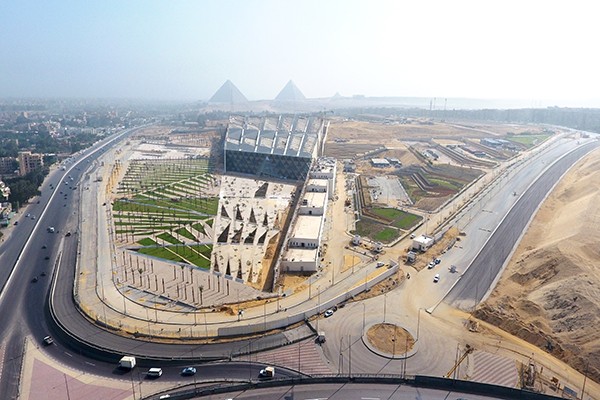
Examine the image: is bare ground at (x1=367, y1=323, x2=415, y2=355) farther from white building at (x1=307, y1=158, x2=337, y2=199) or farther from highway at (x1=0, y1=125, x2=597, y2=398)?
white building at (x1=307, y1=158, x2=337, y2=199)

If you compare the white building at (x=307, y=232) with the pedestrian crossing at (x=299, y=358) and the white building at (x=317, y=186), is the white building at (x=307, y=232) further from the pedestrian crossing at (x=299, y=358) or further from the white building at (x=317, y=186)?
the pedestrian crossing at (x=299, y=358)

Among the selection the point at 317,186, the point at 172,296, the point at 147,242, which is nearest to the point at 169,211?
the point at 147,242

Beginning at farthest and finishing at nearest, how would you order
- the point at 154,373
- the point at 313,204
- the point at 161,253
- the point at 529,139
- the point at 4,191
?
the point at 529,139, the point at 4,191, the point at 313,204, the point at 161,253, the point at 154,373

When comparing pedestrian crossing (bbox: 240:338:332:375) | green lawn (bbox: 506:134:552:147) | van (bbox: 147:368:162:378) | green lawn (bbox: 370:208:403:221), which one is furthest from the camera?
green lawn (bbox: 506:134:552:147)

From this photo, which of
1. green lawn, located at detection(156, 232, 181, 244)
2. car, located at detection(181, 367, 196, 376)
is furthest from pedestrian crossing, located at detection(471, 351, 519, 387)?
green lawn, located at detection(156, 232, 181, 244)

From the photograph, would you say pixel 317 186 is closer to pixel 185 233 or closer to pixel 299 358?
pixel 185 233

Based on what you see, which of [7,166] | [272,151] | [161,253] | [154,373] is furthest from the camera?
[7,166]

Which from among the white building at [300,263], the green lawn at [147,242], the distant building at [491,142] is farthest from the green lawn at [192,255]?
the distant building at [491,142]
